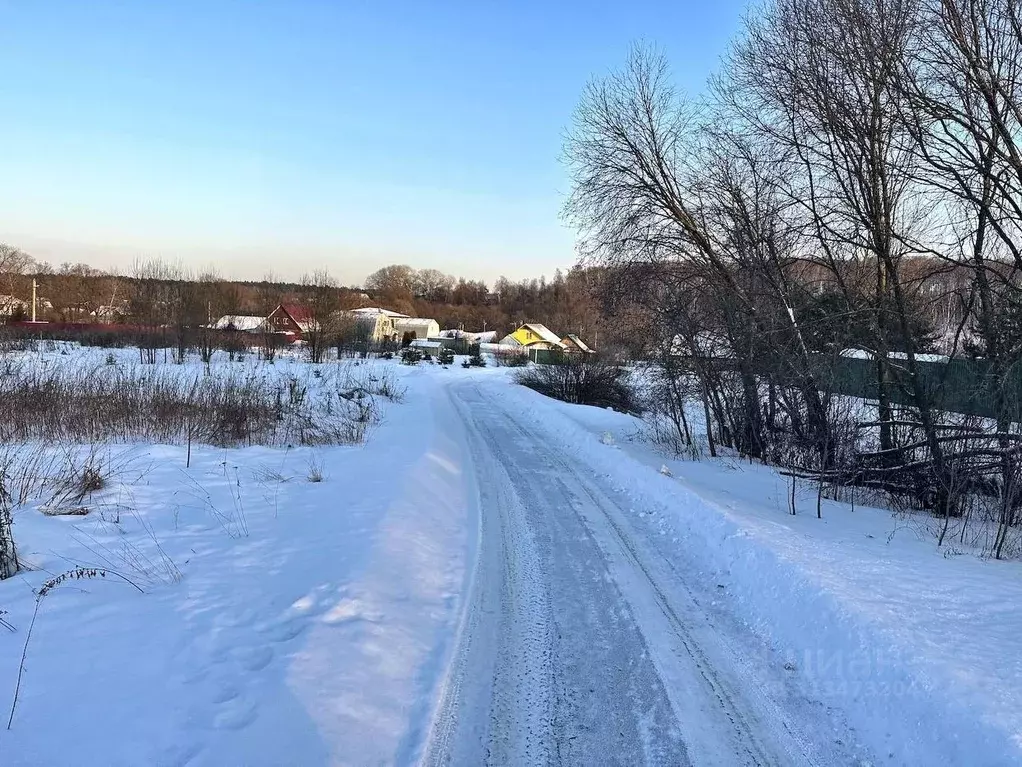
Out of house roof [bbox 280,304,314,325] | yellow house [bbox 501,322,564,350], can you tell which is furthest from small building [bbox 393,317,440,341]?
house roof [bbox 280,304,314,325]

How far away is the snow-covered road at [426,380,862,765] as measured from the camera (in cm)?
314

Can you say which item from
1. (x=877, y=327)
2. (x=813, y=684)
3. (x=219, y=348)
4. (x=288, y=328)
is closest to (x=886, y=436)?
(x=877, y=327)

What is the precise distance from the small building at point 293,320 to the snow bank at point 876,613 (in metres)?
→ 30.8

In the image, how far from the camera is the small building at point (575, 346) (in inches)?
1015

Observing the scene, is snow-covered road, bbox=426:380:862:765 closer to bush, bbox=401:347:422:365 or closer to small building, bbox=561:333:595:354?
small building, bbox=561:333:595:354

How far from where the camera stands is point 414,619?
4.45 meters

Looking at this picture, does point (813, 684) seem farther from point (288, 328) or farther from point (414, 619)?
point (288, 328)

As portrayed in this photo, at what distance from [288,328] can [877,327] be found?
145 ft

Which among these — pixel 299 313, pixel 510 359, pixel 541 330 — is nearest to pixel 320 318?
pixel 299 313

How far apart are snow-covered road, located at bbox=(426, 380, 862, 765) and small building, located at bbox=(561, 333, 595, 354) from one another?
1943 cm

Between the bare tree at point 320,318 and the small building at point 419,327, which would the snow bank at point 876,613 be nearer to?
the bare tree at point 320,318

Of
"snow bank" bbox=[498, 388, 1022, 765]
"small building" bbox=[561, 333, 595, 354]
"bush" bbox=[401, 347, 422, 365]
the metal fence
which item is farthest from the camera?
"bush" bbox=[401, 347, 422, 365]

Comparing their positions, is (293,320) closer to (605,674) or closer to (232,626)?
(232,626)

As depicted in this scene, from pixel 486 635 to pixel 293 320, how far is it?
42.7 metres
